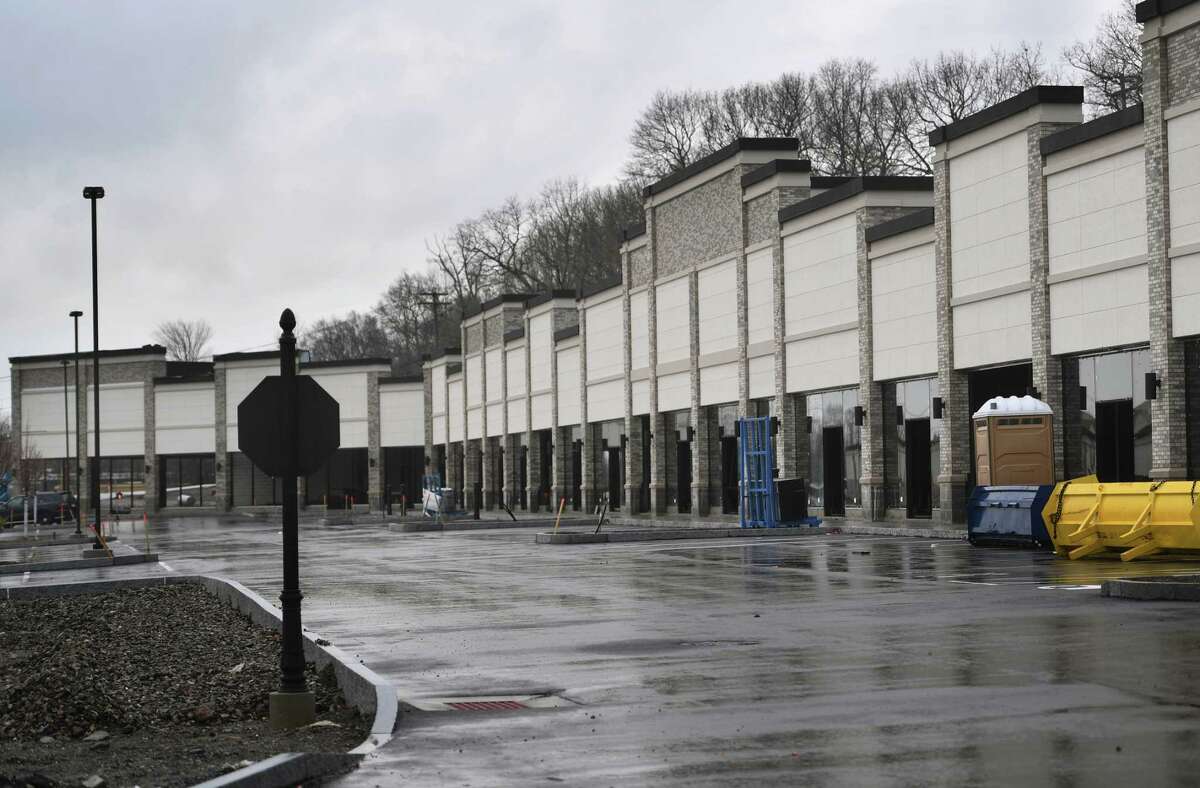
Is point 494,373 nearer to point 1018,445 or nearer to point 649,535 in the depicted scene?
point 649,535

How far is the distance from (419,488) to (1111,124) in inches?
2568

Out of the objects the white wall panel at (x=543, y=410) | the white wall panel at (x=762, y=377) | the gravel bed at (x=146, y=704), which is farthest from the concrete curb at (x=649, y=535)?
the white wall panel at (x=543, y=410)

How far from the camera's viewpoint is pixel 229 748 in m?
9.87

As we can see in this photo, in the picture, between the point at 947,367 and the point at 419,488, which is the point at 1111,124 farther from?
the point at 419,488

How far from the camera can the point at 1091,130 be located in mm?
33281

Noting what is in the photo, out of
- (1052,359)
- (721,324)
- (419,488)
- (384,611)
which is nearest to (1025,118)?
(1052,359)

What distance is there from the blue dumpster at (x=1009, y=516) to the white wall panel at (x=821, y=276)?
14.7m

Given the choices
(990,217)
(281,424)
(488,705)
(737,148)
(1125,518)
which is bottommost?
(488,705)

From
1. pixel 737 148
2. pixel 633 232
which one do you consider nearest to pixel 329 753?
pixel 737 148

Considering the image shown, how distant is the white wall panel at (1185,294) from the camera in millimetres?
30234

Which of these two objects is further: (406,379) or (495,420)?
(406,379)

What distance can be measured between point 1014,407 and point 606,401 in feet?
104

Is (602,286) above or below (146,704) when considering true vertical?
above

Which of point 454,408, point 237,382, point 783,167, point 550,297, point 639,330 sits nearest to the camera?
point 783,167
